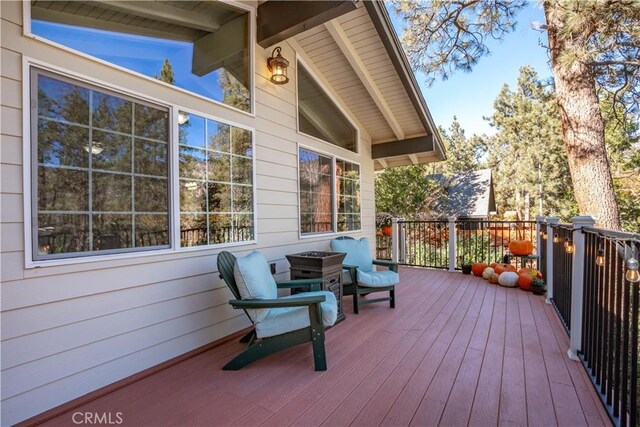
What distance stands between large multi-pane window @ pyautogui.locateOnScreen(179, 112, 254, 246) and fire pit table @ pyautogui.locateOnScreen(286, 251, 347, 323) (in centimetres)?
62

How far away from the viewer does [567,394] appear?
2023mm

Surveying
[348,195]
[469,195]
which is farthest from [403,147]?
[469,195]

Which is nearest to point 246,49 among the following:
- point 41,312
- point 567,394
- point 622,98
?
point 41,312

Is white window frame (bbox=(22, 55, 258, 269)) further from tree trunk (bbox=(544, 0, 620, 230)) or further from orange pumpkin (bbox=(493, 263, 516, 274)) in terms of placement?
tree trunk (bbox=(544, 0, 620, 230))

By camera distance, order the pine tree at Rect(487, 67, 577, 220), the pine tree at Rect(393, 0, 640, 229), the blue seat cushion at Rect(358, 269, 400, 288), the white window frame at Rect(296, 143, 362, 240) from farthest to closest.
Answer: the pine tree at Rect(487, 67, 577, 220), the pine tree at Rect(393, 0, 640, 229), the white window frame at Rect(296, 143, 362, 240), the blue seat cushion at Rect(358, 269, 400, 288)

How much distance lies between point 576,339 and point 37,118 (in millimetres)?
4166

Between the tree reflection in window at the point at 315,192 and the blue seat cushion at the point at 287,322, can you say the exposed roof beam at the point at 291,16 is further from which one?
the blue seat cushion at the point at 287,322

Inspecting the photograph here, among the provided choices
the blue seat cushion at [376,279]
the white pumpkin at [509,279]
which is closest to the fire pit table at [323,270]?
the blue seat cushion at [376,279]

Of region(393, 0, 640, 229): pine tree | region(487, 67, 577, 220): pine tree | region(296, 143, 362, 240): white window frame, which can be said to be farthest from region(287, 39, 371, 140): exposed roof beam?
region(487, 67, 577, 220): pine tree

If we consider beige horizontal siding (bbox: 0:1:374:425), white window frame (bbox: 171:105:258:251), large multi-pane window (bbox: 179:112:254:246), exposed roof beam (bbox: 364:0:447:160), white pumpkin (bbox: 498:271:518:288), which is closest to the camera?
beige horizontal siding (bbox: 0:1:374:425)

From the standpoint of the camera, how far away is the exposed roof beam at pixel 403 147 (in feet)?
18.7

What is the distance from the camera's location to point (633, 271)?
137 centimetres

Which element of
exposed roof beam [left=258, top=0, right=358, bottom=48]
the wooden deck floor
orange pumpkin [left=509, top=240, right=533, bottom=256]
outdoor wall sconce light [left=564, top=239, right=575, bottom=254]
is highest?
exposed roof beam [left=258, top=0, right=358, bottom=48]

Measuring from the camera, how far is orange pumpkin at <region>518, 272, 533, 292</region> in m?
4.59
